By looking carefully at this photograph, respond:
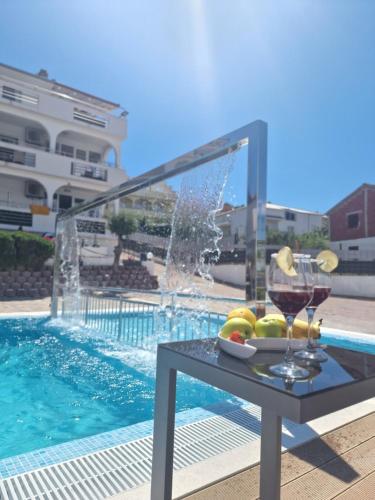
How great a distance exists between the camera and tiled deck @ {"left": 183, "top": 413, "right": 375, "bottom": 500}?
148cm

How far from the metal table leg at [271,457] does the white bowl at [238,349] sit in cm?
16

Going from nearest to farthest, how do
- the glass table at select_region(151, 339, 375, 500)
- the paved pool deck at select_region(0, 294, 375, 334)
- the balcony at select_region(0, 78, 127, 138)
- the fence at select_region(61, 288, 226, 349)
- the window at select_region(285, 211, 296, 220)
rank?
1. the glass table at select_region(151, 339, 375, 500)
2. the fence at select_region(61, 288, 226, 349)
3. the paved pool deck at select_region(0, 294, 375, 334)
4. the balcony at select_region(0, 78, 127, 138)
5. the window at select_region(285, 211, 296, 220)

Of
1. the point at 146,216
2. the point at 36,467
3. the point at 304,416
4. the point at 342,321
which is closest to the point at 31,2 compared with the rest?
the point at 36,467

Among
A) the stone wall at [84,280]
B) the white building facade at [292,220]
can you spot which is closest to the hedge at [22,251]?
the stone wall at [84,280]

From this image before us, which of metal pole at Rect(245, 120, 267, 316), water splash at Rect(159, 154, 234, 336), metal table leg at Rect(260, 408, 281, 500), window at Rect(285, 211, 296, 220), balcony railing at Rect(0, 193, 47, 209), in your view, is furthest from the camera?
window at Rect(285, 211, 296, 220)

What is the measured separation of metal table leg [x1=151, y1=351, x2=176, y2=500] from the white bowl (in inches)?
8.4

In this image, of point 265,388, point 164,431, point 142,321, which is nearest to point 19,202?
point 142,321

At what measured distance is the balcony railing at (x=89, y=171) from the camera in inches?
894

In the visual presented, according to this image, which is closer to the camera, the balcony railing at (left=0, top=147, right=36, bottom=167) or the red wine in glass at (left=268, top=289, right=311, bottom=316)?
the red wine in glass at (left=268, top=289, right=311, bottom=316)

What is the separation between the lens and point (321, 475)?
5.33 feet

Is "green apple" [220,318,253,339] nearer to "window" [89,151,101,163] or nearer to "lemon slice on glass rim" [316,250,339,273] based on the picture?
"lemon slice on glass rim" [316,250,339,273]

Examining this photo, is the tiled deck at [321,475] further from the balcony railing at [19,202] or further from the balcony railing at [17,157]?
the balcony railing at [17,157]

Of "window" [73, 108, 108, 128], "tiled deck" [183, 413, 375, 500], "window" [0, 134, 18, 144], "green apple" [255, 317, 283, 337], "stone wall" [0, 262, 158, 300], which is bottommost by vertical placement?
"tiled deck" [183, 413, 375, 500]

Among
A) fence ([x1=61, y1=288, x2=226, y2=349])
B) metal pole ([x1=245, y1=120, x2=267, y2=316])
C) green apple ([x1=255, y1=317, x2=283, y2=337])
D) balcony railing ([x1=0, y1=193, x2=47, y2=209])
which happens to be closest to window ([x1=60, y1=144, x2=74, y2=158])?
balcony railing ([x1=0, y1=193, x2=47, y2=209])
